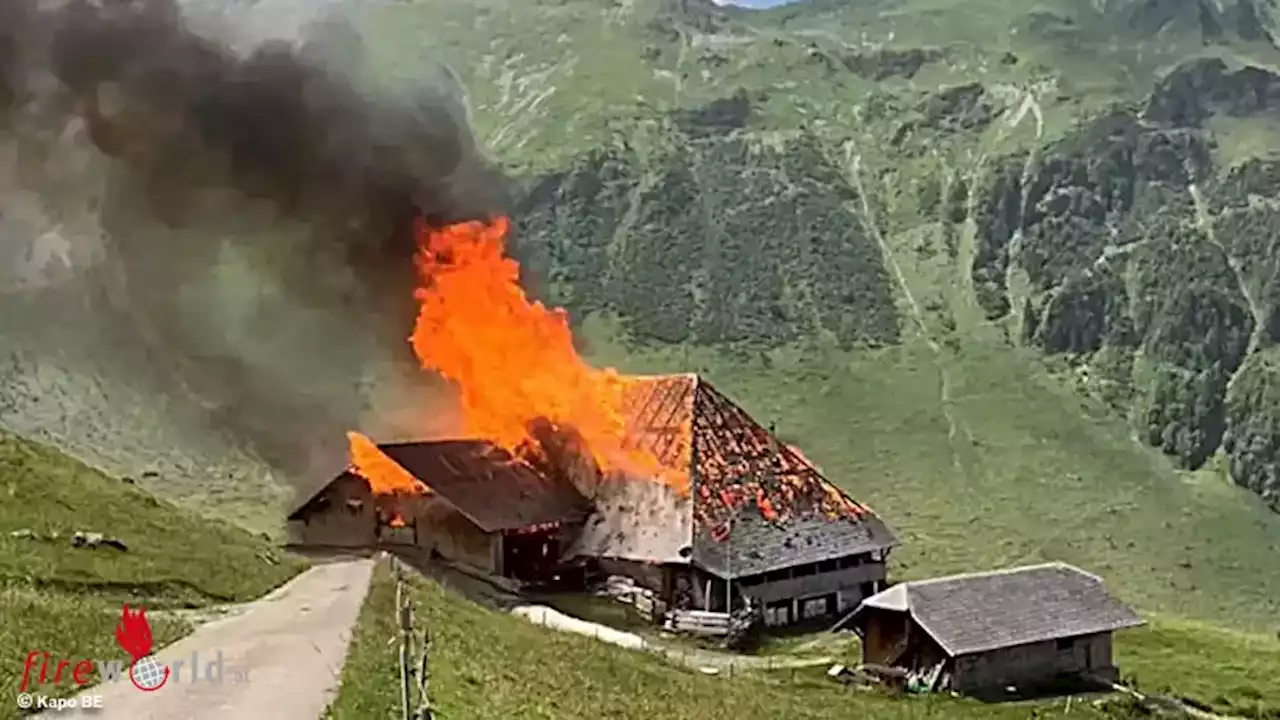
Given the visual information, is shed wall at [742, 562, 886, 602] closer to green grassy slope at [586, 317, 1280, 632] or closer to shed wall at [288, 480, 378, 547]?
shed wall at [288, 480, 378, 547]

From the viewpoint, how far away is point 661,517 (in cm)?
7288

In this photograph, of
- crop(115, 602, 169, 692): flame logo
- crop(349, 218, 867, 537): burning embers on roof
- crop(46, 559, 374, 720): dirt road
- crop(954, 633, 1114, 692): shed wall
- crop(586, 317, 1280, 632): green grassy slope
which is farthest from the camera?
crop(586, 317, 1280, 632): green grassy slope

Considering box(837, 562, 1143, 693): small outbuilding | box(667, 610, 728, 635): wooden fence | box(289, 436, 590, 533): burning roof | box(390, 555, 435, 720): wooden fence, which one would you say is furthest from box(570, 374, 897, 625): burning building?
box(390, 555, 435, 720): wooden fence

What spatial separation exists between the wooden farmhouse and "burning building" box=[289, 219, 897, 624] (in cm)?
9

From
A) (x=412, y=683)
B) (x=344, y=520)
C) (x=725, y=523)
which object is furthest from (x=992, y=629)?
(x=412, y=683)

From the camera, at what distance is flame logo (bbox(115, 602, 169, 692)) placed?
24.2 metres

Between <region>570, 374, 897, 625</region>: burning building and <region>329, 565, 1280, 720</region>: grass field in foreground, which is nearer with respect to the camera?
<region>329, 565, 1280, 720</region>: grass field in foreground

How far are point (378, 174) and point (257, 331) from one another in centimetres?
3219

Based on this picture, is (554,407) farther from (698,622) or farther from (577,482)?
(698,622)

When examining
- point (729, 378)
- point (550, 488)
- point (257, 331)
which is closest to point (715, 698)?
point (550, 488)

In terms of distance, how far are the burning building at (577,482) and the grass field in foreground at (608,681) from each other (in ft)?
42.3

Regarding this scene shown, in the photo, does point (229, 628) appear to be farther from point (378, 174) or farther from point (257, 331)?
point (257, 331)

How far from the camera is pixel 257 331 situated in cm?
10531

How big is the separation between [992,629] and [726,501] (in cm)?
1884
